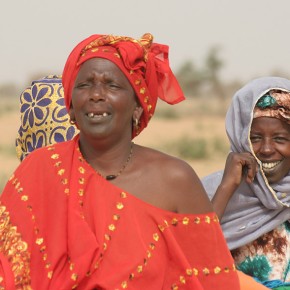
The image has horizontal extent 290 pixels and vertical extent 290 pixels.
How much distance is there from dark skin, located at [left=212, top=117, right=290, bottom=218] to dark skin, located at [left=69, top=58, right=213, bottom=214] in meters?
1.14

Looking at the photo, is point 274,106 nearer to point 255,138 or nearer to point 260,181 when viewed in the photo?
point 255,138

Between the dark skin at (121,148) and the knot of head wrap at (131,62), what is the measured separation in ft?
0.12

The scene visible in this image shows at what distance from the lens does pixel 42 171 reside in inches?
213

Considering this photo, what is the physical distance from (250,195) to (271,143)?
0.49m

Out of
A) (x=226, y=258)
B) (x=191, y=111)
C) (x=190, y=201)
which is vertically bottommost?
(x=191, y=111)

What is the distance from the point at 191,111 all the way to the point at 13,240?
126 feet

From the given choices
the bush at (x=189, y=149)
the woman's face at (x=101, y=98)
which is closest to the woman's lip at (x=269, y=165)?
Answer: the woman's face at (x=101, y=98)

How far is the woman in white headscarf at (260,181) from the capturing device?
6.55m

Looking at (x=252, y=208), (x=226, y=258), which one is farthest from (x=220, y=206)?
(x=226, y=258)

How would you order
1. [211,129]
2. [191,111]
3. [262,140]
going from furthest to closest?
1. [191,111]
2. [211,129]
3. [262,140]

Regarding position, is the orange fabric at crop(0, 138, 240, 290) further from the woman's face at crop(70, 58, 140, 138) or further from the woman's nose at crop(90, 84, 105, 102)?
the woman's nose at crop(90, 84, 105, 102)

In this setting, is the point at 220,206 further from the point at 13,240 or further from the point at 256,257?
the point at 13,240

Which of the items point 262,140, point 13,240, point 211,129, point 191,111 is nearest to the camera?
point 13,240

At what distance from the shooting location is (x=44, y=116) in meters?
6.77
